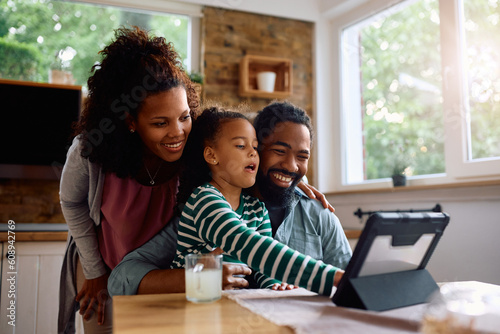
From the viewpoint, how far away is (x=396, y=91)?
294 centimetres

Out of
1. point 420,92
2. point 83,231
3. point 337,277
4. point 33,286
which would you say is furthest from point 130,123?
point 420,92

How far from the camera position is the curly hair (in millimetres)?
1348

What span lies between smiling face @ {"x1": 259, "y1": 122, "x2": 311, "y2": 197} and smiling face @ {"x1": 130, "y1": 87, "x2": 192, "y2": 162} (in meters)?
0.24

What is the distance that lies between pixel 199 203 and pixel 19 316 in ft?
5.53

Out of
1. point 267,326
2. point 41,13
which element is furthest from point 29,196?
point 267,326

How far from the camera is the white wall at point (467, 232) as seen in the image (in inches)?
78.0

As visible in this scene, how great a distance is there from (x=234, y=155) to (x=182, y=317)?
22.1 inches

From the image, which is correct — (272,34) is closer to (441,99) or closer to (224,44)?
(224,44)

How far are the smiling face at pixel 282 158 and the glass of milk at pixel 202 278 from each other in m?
0.53

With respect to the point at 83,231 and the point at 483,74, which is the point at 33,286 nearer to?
the point at 83,231

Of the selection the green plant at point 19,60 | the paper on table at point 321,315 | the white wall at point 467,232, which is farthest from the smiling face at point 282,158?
the green plant at point 19,60

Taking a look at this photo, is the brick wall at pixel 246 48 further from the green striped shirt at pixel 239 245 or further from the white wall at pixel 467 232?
the green striped shirt at pixel 239 245

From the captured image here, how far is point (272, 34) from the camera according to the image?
324 centimetres

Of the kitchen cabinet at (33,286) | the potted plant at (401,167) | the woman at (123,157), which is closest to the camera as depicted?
the woman at (123,157)
